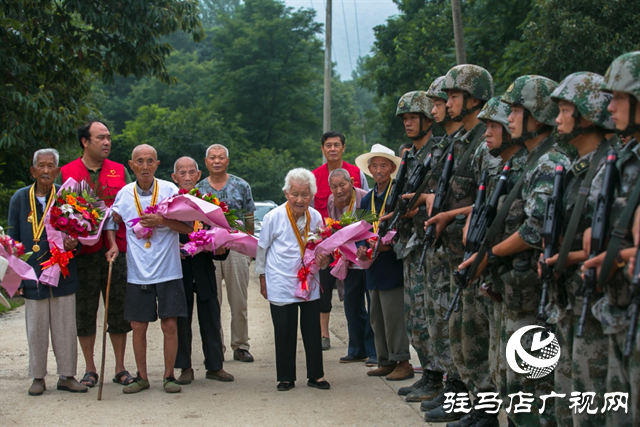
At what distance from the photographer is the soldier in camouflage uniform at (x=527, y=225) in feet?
15.6

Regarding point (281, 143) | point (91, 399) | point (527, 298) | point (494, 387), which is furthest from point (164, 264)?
point (281, 143)

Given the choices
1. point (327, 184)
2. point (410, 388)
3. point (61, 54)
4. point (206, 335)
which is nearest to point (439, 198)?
point (410, 388)

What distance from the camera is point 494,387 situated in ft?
19.2

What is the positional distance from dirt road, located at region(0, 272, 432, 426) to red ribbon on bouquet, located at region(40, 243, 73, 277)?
48.2 inches

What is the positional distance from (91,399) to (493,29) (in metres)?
20.1

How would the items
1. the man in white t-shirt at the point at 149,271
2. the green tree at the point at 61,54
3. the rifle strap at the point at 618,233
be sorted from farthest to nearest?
the green tree at the point at 61,54 → the man in white t-shirt at the point at 149,271 → the rifle strap at the point at 618,233

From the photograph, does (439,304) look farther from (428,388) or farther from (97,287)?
(97,287)

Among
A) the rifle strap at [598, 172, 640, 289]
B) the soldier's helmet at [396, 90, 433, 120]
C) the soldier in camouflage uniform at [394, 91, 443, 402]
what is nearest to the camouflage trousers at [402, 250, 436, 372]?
the soldier in camouflage uniform at [394, 91, 443, 402]

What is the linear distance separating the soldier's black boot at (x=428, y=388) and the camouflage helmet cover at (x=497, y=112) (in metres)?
2.64

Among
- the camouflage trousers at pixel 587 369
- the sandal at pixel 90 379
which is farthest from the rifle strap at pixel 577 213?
the sandal at pixel 90 379

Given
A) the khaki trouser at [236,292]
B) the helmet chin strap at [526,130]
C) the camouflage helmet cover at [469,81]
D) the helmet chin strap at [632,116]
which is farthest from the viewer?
the khaki trouser at [236,292]

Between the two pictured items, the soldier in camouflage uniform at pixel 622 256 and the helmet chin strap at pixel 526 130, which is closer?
the soldier in camouflage uniform at pixel 622 256

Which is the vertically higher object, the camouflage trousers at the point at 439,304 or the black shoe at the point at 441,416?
the camouflage trousers at the point at 439,304

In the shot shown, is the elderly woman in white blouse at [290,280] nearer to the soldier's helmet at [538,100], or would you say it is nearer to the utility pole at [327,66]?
the soldier's helmet at [538,100]
